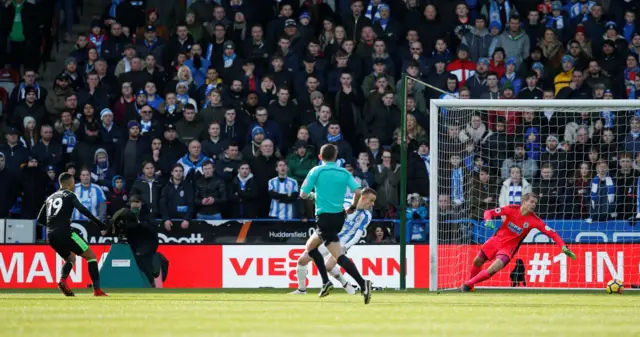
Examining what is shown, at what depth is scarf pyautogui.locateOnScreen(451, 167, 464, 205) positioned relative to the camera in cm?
2000

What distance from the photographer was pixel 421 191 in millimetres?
21234

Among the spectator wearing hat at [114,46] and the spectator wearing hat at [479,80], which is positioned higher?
the spectator wearing hat at [114,46]

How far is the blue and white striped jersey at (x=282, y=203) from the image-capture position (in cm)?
2086

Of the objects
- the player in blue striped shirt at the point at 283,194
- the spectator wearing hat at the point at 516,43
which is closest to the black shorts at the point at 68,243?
the player in blue striped shirt at the point at 283,194

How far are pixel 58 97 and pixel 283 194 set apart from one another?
5369 millimetres

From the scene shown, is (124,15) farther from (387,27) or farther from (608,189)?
(608,189)

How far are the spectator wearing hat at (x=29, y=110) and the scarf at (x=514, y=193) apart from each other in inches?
344

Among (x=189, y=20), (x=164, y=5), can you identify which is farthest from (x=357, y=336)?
(x=164, y=5)

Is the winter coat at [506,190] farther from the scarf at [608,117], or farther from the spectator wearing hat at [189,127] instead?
the spectator wearing hat at [189,127]

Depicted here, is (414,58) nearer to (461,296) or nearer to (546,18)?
(546,18)

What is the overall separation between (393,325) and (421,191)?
1126cm

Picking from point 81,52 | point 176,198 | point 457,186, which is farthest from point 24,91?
point 457,186

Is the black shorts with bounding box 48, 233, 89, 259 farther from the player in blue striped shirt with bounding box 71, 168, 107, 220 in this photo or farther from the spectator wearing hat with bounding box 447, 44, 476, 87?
the spectator wearing hat with bounding box 447, 44, 476, 87

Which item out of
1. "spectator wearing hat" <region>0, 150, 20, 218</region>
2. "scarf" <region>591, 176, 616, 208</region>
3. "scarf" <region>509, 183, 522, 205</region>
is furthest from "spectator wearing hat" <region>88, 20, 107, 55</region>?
"scarf" <region>591, 176, 616, 208</region>
